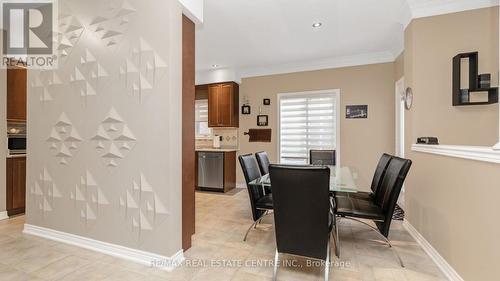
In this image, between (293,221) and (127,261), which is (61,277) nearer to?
(127,261)

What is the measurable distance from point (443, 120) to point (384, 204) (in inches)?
54.0

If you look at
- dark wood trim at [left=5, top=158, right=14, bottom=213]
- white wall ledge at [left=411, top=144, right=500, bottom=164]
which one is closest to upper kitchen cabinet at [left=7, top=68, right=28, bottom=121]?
dark wood trim at [left=5, top=158, right=14, bottom=213]

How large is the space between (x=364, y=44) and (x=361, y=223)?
287cm

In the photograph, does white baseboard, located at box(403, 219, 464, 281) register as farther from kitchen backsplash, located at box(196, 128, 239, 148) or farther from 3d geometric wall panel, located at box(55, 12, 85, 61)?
3d geometric wall panel, located at box(55, 12, 85, 61)

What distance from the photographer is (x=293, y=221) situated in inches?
67.4

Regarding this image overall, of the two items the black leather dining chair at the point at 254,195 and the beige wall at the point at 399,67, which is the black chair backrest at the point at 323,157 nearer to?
the black leather dining chair at the point at 254,195

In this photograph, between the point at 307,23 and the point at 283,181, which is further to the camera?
the point at 307,23

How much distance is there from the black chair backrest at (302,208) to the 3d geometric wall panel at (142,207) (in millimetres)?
1024

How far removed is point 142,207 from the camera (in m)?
2.07

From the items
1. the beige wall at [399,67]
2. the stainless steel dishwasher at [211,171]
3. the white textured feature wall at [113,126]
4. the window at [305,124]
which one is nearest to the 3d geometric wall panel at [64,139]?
the white textured feature wall at [113,126]

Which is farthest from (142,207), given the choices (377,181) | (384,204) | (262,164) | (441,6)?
(441,6)

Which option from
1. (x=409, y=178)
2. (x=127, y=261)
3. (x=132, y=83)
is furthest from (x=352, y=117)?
(x=127, y=261)

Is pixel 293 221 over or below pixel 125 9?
below

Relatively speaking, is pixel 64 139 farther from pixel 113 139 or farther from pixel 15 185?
pixel 15 185
